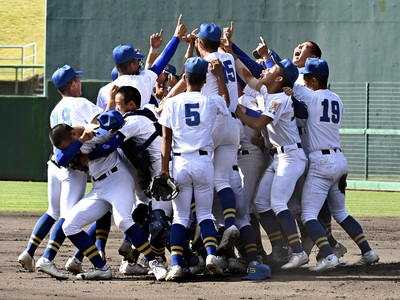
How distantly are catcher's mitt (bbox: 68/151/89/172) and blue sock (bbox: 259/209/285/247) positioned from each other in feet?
5.91

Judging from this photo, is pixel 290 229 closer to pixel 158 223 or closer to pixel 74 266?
pixel 158 223

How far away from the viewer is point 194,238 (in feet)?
24.2

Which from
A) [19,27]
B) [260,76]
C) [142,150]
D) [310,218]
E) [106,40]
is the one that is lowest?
[310,218]

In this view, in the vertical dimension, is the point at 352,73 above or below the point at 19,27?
below

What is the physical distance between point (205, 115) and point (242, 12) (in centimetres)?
1435

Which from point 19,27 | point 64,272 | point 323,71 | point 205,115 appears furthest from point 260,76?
point 19,27

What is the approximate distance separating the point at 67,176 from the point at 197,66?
159 centimetres

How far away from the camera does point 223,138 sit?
7.32m

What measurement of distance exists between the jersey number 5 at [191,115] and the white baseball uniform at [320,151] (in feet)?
4.29

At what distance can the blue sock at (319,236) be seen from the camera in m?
7.38

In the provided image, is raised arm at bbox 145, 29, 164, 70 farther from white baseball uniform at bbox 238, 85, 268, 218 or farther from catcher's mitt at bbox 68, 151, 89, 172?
catcher's mitt at bbox 68, 151, 89, 172

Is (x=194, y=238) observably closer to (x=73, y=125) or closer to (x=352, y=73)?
(x=73, y=125)

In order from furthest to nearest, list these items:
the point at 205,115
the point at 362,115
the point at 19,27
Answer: the point at 19,27, the point at 362,115, the point at 205,115

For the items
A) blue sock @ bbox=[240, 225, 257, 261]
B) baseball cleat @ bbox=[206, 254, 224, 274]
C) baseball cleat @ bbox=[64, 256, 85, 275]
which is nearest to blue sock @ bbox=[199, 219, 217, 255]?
baseball cleat @ bbox=[206, 254, 224, 274]
